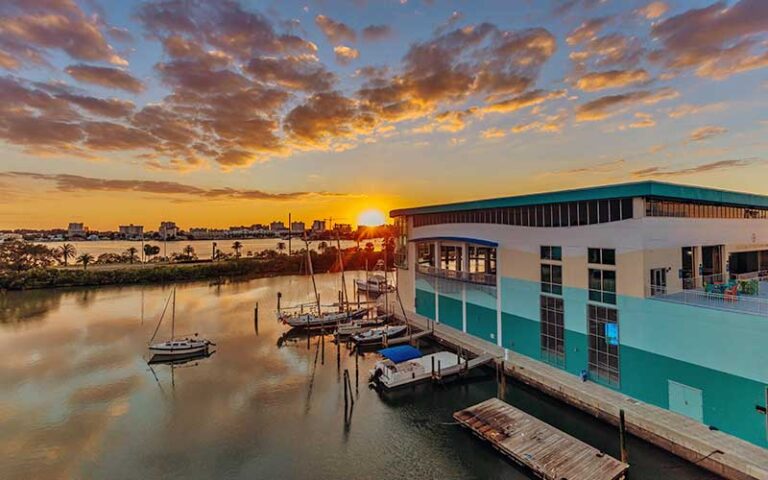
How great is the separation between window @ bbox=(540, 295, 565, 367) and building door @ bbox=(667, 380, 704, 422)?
17.7 feet

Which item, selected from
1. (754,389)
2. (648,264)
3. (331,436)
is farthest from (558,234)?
(331,436)

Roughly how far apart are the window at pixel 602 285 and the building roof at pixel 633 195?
366 centimetres

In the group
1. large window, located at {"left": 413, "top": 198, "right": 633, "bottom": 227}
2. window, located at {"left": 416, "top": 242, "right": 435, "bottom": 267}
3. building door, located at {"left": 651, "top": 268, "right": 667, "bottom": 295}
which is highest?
large window, located at {"left": 413, "top": 198, "right": 633, "bottom": 227}

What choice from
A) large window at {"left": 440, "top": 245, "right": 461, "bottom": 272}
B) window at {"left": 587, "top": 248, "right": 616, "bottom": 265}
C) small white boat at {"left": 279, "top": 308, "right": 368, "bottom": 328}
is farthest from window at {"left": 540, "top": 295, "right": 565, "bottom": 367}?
small white boat at {"left": 279, "top": 308, "right": 368, "bottom": 328}

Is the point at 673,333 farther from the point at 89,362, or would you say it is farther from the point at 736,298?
the point at 89,362

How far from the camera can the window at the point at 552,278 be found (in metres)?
20.6

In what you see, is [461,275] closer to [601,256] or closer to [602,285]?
Answer: [602,285]

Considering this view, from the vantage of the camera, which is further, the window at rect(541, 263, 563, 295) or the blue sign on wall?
the window at rect(541, 263, 563, 295)

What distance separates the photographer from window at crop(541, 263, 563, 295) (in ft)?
67.7

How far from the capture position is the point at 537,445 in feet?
48.4

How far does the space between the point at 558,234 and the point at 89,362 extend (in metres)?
33.3

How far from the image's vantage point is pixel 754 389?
1336cm

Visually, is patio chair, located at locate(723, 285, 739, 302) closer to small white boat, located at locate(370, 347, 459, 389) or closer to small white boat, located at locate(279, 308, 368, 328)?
small white boat, located at locate(370, 347, 459, 389)

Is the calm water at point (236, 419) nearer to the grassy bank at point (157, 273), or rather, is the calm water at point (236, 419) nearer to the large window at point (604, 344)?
the large window at point (604, 344)
